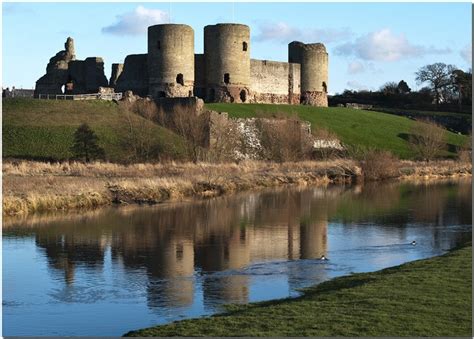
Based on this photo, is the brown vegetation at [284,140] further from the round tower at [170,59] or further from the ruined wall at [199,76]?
the ruined wall at [199,76]

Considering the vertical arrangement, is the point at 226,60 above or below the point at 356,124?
above

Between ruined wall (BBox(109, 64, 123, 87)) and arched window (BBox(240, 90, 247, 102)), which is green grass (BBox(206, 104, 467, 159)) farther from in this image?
ruined wall (BBox(109, 64, 123, 87))

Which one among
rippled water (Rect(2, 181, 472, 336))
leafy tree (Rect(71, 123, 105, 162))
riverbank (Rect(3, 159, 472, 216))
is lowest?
rippled water (Rect(2, 181, 472, 336))

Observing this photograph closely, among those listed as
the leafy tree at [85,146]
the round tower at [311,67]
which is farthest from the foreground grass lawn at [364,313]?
the round tower at [311,67]

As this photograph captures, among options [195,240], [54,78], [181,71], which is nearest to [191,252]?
[195,240]

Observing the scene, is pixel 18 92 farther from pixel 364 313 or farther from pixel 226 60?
pixel 364 313

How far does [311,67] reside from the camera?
6425 centimetres

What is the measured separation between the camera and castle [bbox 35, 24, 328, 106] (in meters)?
53.9

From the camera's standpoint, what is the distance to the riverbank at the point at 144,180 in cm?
2536

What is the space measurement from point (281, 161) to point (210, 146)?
4132 millimetres

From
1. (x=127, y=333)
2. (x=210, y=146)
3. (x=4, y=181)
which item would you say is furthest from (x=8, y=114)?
(x=127, y=333)

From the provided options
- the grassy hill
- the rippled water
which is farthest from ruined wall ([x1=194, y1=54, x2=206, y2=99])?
the rippled water

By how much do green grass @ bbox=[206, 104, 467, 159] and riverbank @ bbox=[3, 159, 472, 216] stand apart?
1007 cm

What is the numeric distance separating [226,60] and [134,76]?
6260 mm
